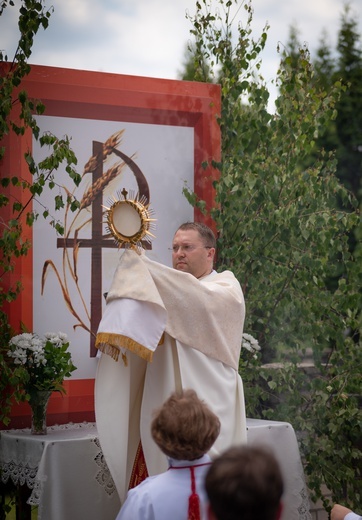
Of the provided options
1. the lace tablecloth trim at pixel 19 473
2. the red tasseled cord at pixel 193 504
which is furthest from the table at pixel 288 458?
the red tasseled cord at pixel 193 504

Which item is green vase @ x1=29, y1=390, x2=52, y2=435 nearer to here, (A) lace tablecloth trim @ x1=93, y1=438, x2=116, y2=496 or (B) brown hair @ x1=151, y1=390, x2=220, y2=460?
(A) lace tablecloth trim @ x1=93, y1=438, x2=116, y2=496

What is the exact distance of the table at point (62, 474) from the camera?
15.1 ft

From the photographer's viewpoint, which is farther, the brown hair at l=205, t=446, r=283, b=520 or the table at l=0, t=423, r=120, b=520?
the table at l=0, t=423, r=120, b=520

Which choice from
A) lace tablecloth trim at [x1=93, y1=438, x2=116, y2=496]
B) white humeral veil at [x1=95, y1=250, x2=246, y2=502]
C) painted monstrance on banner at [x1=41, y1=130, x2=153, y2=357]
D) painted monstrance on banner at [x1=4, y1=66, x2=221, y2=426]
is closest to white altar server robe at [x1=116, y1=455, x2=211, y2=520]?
white humeral veil at [x1=95, y1=250, x2=246, y2=502]

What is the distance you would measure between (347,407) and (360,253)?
1133 mm

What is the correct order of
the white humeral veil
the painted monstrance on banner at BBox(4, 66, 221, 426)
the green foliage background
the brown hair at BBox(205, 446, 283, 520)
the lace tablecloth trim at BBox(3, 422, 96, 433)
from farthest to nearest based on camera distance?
the green foliage background < the painted monstrance on banner at BBox(4, 66, 221, 426) < the lace tablecloth trim at BBox(3, 422, 96, 433) < the white humeral veil < the brown hair at BBox(205, 446, 283, 520)

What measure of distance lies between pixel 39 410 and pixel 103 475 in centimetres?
53

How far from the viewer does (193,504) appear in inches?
109

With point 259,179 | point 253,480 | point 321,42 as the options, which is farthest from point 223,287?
point 321,42

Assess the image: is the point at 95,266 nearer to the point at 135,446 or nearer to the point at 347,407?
the point at 135,446

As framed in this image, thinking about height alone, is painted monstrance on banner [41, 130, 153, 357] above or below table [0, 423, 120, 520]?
above

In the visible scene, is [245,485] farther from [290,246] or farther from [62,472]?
[290,246]

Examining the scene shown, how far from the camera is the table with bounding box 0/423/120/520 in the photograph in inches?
181

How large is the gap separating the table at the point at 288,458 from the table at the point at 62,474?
3.30ft
